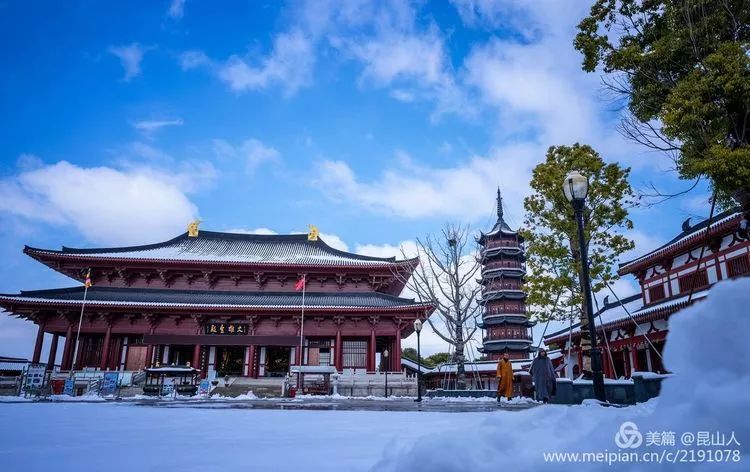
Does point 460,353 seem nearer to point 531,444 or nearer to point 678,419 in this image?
point 531,444

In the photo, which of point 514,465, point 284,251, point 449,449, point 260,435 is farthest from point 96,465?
point 284,251

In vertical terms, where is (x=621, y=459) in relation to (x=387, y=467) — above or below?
above

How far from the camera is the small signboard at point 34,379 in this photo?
17859mm

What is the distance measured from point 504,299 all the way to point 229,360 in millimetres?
26555

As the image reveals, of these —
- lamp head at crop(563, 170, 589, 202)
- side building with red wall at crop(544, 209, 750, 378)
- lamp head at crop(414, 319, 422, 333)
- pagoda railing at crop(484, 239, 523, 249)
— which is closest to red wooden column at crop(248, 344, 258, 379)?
lamp head at crop(414, 319, 422, 333)

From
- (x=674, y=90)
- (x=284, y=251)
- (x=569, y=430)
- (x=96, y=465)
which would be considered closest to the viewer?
(x=569, y=430)

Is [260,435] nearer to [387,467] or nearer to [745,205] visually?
[387,467]

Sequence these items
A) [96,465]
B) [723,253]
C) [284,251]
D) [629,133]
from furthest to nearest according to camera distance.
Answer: [284,251] → [723,253] → [629,133] → [96,465]

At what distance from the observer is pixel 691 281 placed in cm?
1683

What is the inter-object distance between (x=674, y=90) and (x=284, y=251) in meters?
25.0

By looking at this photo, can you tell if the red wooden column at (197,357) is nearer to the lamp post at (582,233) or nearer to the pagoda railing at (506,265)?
the lamp post at (582,233)

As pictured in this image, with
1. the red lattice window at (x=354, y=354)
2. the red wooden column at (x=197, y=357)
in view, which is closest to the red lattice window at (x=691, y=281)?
the red lattice window at (x=354, y=354)

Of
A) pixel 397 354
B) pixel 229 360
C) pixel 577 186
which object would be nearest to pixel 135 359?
pixel 229 360

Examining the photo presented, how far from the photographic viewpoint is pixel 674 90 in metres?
9.15
